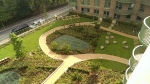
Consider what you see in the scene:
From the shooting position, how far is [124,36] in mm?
41750

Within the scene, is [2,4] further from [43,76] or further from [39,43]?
[43,76]

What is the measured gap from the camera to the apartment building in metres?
44.0

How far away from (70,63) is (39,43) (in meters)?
11.4

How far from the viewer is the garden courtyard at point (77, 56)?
3012cm

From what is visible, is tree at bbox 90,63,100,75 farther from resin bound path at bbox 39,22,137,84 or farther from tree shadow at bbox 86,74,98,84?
resin bound path at bbox 39,22,137,84

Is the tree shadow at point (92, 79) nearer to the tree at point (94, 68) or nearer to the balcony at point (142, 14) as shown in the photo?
the tree at point (94, 68)

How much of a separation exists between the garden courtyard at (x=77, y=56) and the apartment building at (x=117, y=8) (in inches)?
304

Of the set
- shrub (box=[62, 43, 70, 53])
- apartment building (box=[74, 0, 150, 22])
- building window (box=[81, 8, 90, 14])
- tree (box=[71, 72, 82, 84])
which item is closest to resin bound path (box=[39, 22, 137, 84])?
shrub (box=[62, 43, 70, 53])

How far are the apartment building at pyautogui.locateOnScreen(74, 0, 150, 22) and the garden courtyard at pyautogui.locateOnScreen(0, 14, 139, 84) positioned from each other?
304 inches

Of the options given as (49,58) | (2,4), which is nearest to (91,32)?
(49,58)

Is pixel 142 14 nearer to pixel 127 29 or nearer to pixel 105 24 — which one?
pixel 127 29

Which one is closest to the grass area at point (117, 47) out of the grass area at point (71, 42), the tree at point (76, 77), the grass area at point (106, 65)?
the grass area at point (106, 65)

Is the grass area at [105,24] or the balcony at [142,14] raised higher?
the balcony at [142,14]

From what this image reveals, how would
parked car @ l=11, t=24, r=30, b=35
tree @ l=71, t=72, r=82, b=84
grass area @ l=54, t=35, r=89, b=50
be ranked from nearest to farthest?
tree @ l=71, t=72, r=82, b=84
grass area @ l=54, t=35, r=89, b=50
parked car @ l=11, t=24, r=30, b=35
